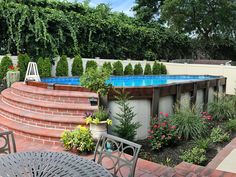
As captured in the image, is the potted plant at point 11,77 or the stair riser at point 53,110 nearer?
the stair riser at point 53,110

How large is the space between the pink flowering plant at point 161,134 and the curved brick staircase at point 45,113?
126 cm

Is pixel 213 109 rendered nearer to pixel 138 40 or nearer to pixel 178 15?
pixel 138 40

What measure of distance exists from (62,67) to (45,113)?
19.1 ft

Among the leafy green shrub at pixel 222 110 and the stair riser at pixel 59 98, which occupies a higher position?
the stair riser at pixel 59 98

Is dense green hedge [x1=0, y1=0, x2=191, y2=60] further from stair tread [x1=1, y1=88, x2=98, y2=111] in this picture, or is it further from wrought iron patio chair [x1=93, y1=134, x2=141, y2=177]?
wrought iron patio chair [x1=93, y1=134, x2=141, y2=177]

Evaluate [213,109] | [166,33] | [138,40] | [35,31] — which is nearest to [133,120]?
[213,109]

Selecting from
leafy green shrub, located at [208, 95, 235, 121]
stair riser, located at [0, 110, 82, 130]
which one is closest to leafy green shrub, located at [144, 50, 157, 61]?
leafy green shrub, located at [208, 95, 235, 121]

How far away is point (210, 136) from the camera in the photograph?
5.15 metres

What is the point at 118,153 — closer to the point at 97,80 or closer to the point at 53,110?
the point at 97,80

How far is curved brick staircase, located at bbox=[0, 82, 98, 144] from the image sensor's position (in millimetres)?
4746

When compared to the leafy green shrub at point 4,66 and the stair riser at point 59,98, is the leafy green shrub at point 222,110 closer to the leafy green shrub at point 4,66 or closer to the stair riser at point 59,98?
the stair riser at point 59,98

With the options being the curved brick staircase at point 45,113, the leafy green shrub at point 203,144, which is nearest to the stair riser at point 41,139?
the curved brick staircase at point 45,113

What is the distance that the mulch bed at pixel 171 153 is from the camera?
412 cm

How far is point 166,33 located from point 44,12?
10.0 metres
